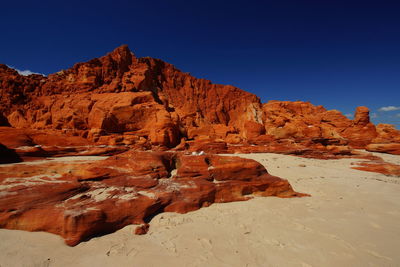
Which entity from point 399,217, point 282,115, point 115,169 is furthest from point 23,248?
point 282,115

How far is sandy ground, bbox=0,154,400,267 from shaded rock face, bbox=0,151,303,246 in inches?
8.9

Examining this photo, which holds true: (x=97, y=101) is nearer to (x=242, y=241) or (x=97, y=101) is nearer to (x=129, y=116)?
(x=129, y=116)

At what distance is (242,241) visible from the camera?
10.6ft

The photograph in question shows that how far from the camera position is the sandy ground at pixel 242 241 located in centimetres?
269

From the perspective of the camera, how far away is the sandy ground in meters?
2.69

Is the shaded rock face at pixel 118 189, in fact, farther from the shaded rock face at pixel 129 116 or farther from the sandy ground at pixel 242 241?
the shaded rock face at pixel 129 116

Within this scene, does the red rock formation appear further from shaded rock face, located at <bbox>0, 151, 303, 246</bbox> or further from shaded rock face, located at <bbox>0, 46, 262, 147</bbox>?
shaded rock face, located at <bbox>0, 46, 262, 147</bbox>

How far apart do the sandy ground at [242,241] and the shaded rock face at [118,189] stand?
0.23 meters

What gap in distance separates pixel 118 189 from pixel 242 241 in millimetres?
2880

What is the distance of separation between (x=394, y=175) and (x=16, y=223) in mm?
14676

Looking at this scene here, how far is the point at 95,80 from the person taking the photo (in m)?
15.8

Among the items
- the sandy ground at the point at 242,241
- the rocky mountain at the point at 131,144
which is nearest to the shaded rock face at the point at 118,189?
the rocky mountain at the point at 131,144

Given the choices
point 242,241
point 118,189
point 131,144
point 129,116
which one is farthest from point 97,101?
point 242,241

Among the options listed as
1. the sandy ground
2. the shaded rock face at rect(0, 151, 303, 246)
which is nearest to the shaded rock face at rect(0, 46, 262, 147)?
the shaded rock face at rect(0, 151, 303, 246)
